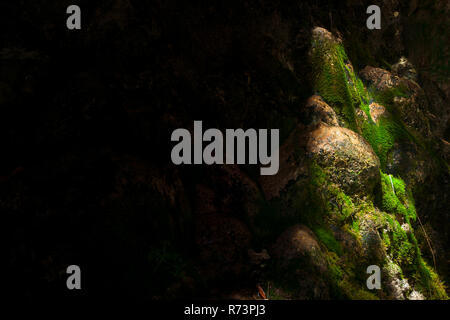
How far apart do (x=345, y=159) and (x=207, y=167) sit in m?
1.80

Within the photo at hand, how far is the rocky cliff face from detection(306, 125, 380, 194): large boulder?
2 cm

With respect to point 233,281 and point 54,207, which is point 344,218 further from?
Answer: point 54,207

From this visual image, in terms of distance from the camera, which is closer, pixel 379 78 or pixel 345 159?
pixel 345 159

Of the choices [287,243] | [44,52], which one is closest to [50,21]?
[44,52]

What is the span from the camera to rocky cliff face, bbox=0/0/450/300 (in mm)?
3076

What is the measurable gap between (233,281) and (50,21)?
3740mm

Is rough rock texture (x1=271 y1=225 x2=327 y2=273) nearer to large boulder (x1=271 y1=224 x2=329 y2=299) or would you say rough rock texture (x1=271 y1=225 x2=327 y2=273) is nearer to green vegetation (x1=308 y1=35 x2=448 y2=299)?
large boulder (x1=271 y1=224 x2=329 y2=299)

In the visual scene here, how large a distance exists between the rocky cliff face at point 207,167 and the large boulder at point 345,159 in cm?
2

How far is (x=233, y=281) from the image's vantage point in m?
3.41

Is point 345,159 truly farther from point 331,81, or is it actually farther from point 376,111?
point 376,111

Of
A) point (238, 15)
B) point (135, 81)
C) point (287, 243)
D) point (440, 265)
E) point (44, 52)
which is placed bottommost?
point (440, 265)

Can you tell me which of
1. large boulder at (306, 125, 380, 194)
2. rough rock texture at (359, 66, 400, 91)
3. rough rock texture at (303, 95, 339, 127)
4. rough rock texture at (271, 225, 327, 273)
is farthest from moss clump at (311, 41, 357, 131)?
rough rock texture at (271, 225, 327, 273)

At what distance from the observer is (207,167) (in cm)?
400

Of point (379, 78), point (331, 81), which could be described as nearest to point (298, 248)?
point (331, 81)
